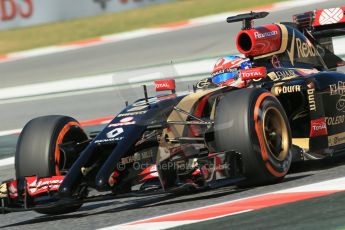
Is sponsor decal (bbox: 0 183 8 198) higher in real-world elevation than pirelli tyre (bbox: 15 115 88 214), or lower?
lower

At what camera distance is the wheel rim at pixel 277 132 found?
6.46 m

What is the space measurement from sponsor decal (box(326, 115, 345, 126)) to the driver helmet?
2.62ft

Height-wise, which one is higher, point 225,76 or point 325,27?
point 325,27

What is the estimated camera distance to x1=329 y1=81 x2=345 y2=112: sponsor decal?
7.16 meters

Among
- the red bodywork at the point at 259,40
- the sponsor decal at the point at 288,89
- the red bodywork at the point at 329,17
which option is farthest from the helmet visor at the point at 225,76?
the red bodywork at the point at 329,17

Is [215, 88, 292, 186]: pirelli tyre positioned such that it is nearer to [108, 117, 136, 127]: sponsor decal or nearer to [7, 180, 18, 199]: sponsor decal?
[108, 117, 136, 127]: sponsor decal

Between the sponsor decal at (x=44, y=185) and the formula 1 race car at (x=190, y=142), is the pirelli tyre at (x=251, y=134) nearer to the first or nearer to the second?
the formula 1 race car at (x=190, y=142)

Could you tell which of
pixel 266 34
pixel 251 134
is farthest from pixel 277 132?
pixel 266 34

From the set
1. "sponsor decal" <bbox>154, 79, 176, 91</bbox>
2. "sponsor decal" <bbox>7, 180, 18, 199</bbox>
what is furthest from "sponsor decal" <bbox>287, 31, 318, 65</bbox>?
"sponsor decal" <bbox>7, 180, 18, 199</bbox>

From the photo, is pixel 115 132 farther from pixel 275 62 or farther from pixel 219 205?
pixel 275 62

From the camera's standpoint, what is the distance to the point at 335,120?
7.20 m

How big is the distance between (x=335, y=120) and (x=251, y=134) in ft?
4.57

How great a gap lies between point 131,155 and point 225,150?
2.22 ft

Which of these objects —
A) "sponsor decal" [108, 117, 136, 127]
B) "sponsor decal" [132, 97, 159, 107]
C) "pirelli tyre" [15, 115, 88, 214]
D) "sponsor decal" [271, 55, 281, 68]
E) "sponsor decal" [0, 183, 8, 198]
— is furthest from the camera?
"sponsor decal" [271, 55, 281, 68]
